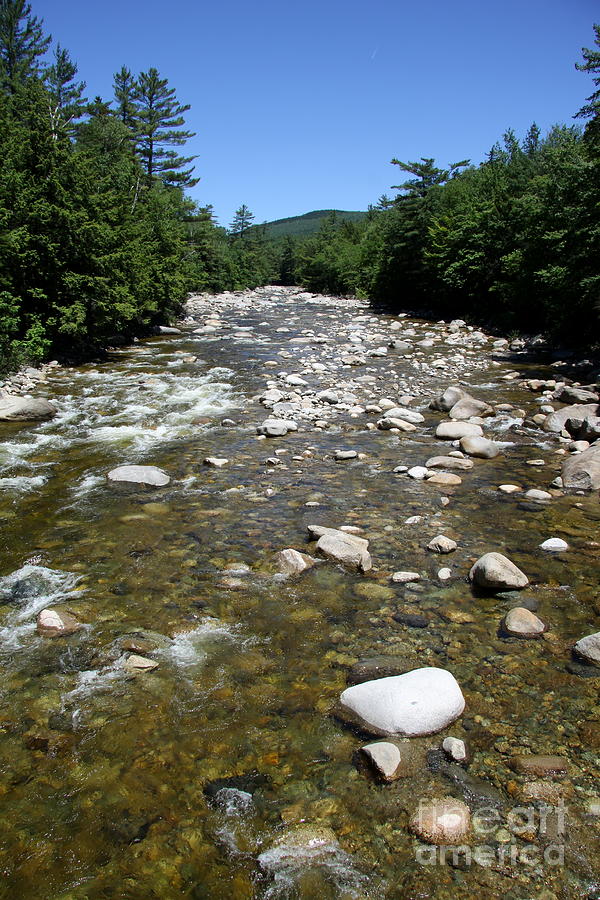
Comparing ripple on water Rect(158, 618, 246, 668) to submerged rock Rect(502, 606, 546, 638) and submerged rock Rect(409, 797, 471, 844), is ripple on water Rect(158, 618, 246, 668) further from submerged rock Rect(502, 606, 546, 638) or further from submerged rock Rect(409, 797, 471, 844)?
submerged rock Rect(502, 606, 546, 638)

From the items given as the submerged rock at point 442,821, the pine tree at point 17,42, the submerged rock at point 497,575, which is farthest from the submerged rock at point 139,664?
the pine tree at point 17,42

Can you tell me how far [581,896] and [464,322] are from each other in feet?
87.5

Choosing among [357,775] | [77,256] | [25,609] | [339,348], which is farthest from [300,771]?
[339,348]

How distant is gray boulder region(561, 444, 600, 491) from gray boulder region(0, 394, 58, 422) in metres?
9.28

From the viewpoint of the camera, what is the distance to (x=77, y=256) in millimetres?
14836

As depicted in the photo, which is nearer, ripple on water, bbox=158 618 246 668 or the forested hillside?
ripple on water, bbox=158 618 246 668

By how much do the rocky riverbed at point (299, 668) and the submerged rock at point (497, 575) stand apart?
0.04 metres

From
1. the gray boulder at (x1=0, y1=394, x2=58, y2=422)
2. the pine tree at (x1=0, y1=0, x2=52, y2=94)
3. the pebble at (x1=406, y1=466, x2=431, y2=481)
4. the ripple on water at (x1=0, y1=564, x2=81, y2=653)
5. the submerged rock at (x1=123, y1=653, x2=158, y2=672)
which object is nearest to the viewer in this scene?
the submerged rock at (x1=123, y1=653, x2=158, y2=672)

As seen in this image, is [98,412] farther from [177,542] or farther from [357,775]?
[357,775]

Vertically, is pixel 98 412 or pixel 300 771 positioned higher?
pixel 98 412

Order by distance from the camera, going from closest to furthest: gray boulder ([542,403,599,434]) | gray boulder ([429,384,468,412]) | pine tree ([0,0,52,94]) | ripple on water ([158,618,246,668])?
ripple on water ([158,618,246,668])
gray boulder ([542,403,599,434])
gray boulder ([429,384,468,412])
pine tree ([0,0,52,94])

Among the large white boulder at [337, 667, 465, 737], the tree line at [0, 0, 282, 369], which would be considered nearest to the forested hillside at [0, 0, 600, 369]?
the tree line at [0, 0, 282, 369]
